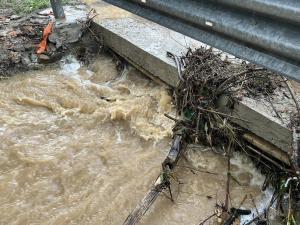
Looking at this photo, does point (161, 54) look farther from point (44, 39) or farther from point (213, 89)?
point (44, 39)

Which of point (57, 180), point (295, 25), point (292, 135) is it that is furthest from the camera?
point (57, 180)

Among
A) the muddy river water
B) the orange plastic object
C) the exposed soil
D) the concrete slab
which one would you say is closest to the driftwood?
the muddy river water

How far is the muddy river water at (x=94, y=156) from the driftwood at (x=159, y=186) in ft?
0.63

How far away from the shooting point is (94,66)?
5086mm

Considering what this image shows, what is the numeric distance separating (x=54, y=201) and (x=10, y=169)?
596 millimetres

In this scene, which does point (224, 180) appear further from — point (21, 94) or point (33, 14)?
point (33, 14)

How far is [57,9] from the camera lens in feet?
16.6

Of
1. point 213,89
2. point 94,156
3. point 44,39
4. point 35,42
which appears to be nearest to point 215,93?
point 213,89

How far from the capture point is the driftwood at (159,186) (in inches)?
113

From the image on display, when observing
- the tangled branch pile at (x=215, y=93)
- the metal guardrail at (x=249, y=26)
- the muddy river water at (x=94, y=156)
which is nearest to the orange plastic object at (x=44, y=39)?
the muddy river water at (x=94, y=156)

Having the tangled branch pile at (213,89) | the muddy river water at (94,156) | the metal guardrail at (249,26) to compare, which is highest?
the metal guardrail at (249,26)

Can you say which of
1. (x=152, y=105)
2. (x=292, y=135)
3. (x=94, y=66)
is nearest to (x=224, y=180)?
(x=292, y=135)

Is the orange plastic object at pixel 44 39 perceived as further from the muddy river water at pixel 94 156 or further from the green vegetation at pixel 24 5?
the green vegetation at pixel 24 5

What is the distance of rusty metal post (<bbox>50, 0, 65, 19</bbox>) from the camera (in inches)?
196
